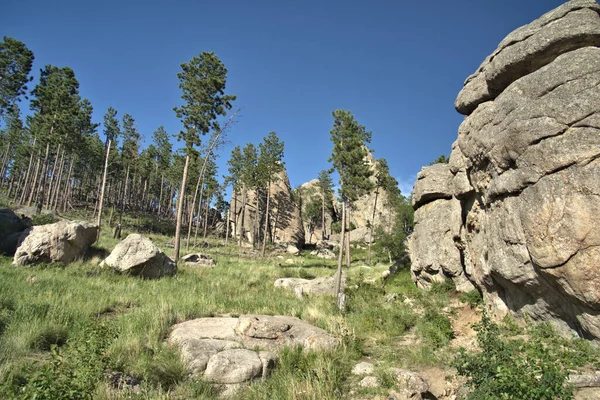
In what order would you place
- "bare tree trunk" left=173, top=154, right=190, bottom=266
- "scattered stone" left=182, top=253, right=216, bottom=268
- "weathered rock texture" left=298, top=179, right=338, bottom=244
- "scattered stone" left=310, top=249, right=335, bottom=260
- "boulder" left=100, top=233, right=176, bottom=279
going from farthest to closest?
"weathered rock texture" left=298, top=179, right=338, bottom=244 < "scattered stone" left=310, top=249, right=335, bottom=260 < "scattered stone" left=182, top=253, right=216, bottom=268 < "bare tree trunk" left=173, top=154, right=190, bottom=266 < "boulder" left=100, top=233, right=176, bottom=279

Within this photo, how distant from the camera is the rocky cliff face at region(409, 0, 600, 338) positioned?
8.07 metres

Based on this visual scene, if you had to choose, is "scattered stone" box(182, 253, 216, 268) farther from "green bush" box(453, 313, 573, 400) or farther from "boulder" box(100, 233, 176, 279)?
"green bush" box(453, 313, 573, 400)

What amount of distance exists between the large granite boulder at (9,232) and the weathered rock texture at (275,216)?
39.8m

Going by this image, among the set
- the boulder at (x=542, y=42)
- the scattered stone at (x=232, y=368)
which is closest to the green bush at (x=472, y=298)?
the boulder at (x=542, y=42)

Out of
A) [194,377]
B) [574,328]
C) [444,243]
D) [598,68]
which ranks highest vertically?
[598,68]

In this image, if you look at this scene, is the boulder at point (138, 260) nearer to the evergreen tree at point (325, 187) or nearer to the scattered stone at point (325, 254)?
the scattered stone at point (325, 254)

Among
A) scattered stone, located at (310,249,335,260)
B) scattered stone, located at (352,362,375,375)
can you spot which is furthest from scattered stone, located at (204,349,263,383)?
scattered stone, located at (310,249,335,260)

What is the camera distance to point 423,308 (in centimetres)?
1497

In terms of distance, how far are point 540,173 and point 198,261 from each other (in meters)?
24.8

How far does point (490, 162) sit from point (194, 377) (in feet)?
40.0

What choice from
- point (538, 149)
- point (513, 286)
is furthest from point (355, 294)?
point (538, 149)

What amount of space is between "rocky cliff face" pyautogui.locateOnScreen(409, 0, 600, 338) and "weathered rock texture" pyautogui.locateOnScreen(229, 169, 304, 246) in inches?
1858

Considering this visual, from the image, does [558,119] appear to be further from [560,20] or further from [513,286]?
[513,286]

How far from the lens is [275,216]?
60.4 meters
